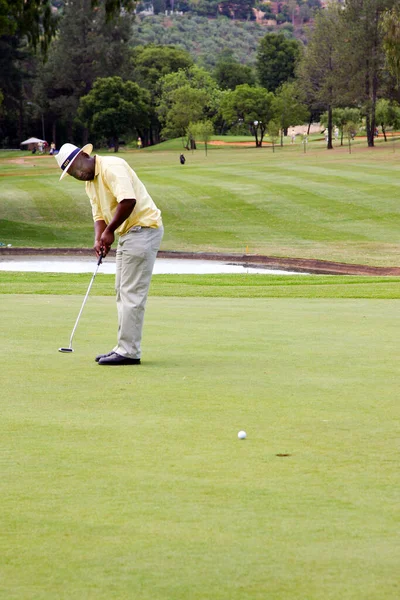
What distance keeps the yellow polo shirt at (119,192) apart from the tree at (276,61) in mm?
146155

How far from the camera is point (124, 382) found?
730cm

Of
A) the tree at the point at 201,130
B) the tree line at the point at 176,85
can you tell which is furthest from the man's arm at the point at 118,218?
the tree at the point at 201,130

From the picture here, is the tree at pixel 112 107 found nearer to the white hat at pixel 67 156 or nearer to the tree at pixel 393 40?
the tree at pixel 393 40

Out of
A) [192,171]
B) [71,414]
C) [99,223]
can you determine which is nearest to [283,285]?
[99,223]

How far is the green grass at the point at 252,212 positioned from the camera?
29.6 metres

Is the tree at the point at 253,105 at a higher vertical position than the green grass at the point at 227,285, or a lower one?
higher

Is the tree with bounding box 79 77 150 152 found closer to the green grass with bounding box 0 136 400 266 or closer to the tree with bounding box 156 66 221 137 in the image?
the tree with bounding box 156 66 221 137

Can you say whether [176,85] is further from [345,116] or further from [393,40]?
[393,40]

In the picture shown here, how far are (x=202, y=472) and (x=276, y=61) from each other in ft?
497

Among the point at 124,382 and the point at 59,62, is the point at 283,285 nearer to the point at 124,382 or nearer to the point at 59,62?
the point at 124,382

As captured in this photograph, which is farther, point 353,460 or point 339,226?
point 339,226

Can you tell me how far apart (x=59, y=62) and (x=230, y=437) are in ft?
416

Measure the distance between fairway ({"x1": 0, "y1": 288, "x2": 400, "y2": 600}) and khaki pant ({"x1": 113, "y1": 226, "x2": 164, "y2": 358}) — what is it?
27 cm

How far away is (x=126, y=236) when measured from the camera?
323 inches
